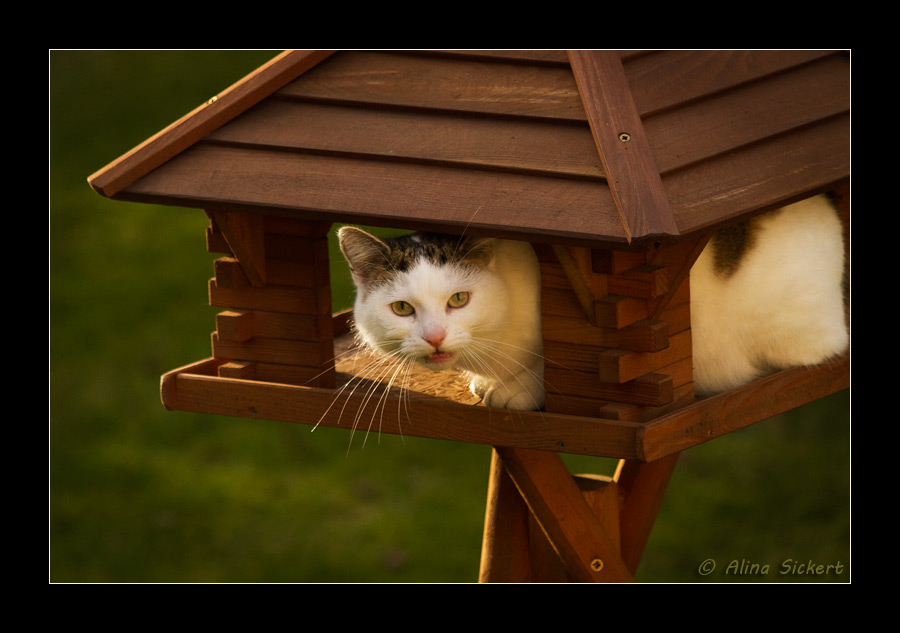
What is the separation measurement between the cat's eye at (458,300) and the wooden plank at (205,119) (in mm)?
562

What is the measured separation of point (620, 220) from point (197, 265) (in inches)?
156

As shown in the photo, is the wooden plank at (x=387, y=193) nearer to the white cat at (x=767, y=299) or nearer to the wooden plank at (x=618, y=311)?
the wooden plank at (x=618, y=311)

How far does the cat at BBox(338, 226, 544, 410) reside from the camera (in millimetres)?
2318

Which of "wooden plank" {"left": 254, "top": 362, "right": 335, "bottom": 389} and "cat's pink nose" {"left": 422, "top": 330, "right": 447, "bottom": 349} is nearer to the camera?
"cat's pink nose" {"left": 422, "top": 330, "right": 447, "bottom": 349}

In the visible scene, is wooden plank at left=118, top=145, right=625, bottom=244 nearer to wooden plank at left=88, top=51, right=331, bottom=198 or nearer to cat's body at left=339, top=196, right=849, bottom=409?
wooden plank at left=88, top=51, right=331, bottom=198

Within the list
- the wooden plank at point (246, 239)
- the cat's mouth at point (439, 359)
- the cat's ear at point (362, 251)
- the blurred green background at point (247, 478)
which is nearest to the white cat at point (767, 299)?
the cat's mouth at point (439, 359)

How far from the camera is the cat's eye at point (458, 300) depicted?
2.33 m

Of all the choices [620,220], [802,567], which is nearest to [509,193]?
[620,220]

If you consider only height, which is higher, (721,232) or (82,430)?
(721,232)

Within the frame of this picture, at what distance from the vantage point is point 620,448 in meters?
2.15

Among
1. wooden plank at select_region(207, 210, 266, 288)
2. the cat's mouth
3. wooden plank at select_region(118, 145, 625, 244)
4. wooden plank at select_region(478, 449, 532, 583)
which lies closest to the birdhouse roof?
wooden plank at select_region(118, 145, 625, 244)

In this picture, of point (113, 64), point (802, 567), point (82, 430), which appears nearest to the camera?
point (802, 567)

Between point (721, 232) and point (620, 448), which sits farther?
point (721, 232)

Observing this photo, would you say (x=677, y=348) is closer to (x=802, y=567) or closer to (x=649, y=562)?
(x=802, y=567)
